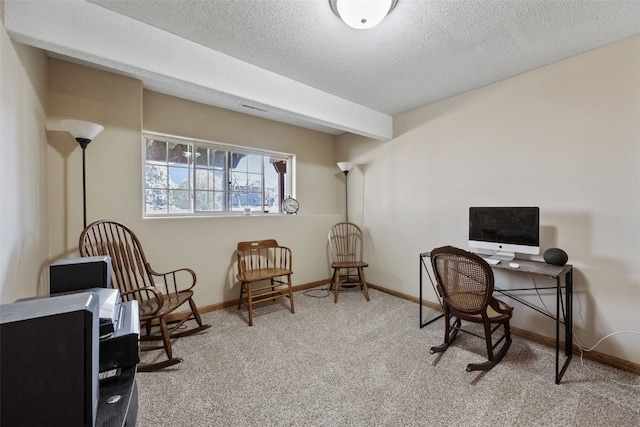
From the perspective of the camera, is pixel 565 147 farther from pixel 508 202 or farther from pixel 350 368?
pixel 350 368

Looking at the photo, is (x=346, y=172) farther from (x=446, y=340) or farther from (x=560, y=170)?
(x=446, y=340)

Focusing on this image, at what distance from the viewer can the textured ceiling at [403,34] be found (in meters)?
1.62

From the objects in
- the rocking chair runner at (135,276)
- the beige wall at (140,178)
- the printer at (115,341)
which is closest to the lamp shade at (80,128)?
the beige wall at (140,178)

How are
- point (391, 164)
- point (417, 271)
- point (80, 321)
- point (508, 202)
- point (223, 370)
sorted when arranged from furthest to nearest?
point (391, 164) → point (417, 271) → point (508, 202) → point (223, 370) → point (80, 321)

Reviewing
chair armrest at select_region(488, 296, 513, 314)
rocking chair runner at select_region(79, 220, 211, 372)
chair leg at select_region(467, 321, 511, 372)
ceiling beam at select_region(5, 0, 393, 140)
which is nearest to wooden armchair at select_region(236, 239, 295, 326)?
rocking chair runner at select_region(79, 220, 211, 372)

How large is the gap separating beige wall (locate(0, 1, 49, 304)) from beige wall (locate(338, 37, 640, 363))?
11.3 ft

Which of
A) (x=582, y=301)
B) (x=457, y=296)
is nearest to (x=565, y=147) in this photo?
(x=582, y=301)

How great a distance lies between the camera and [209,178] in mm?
3350

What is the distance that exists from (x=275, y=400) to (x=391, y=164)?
2.98 m

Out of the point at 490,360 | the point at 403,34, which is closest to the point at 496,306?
the point at 490,360

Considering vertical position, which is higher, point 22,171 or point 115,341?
point 22,171

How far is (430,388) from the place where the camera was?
5.81ft

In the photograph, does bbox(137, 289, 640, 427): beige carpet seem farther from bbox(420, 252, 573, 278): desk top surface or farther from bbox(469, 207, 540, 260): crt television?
bbox(469, 207, 540, 260): crt television

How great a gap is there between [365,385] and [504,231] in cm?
178
